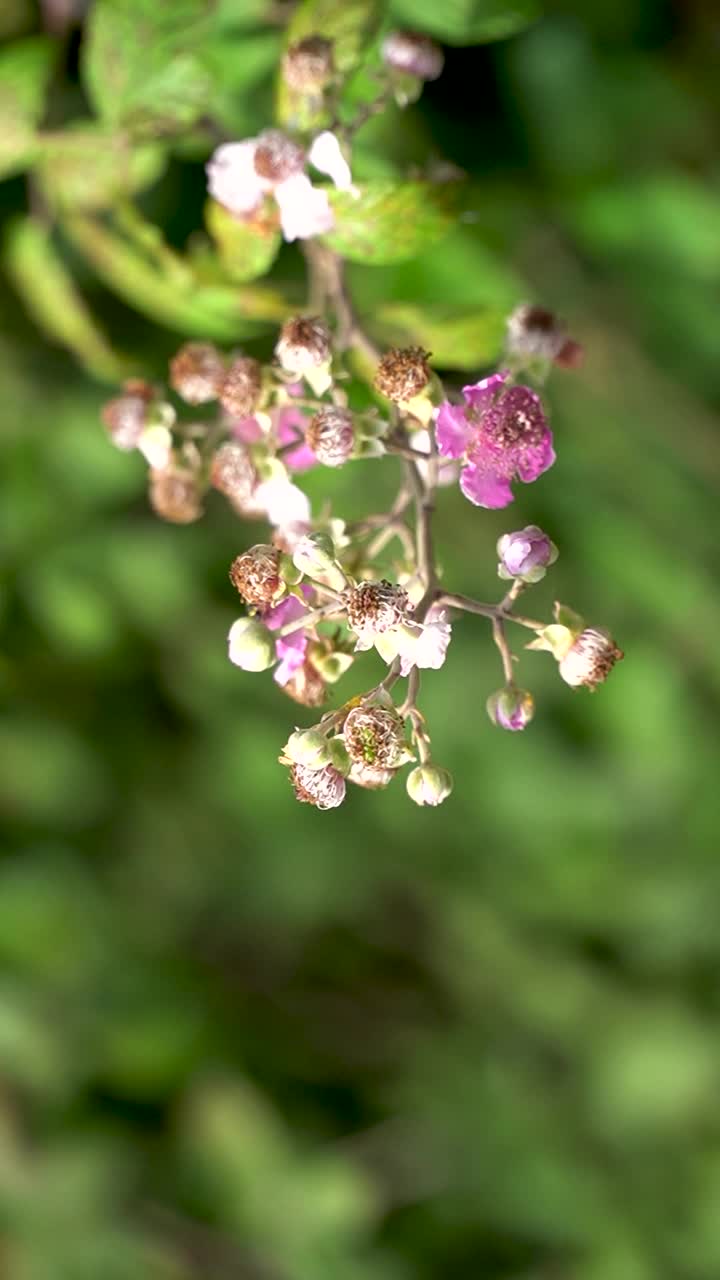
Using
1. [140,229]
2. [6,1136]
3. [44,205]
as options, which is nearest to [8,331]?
[44,205]

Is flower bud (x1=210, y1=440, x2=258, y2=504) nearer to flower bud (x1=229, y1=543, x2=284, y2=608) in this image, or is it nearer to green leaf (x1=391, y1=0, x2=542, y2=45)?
flower bud (x1=229, y1=543, x2=284, y2=608)

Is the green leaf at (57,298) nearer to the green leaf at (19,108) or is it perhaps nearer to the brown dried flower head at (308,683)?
the green leaf at (19,108)

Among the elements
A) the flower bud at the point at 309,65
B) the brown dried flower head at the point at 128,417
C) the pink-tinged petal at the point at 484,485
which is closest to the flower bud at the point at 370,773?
the pink-tinged petal at the point at 484,485

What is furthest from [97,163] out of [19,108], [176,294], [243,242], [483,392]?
[483,392]

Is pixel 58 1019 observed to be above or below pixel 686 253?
below

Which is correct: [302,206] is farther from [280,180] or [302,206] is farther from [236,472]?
[236,472]

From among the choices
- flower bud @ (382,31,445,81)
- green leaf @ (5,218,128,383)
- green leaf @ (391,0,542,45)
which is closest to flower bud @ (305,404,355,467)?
flower bud @ (382,31,445,81)

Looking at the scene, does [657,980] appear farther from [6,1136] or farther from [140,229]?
[140,229]
